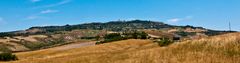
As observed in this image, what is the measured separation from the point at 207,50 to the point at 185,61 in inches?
160

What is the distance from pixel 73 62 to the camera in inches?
1508

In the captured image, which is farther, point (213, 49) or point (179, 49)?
point (179, 49)

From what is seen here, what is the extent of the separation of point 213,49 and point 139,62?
16.0 ft

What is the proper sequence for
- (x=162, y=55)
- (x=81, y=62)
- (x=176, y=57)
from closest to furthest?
(x=176, y=57), (x=162, y=55), (x=81, y=62)

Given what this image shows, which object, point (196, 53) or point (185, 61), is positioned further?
point (196, 53)

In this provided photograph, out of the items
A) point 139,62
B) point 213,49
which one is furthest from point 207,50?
point 139,62

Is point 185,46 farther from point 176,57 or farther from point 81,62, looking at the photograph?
point 81,62

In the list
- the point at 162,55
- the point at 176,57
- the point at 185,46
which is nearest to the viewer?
the point at 176,57

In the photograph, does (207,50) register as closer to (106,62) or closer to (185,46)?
(185,46)

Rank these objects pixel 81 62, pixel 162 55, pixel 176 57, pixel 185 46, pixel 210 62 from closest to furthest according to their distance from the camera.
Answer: pixel 210 62, pixel 176 57, pixel 162 55, pixel 185 46, pixel 81 62

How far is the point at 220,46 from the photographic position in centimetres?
3036

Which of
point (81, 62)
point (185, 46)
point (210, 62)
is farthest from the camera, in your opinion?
point (81, 62)

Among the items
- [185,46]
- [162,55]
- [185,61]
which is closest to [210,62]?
[185,61]

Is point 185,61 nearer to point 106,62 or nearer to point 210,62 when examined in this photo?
point 210,62
